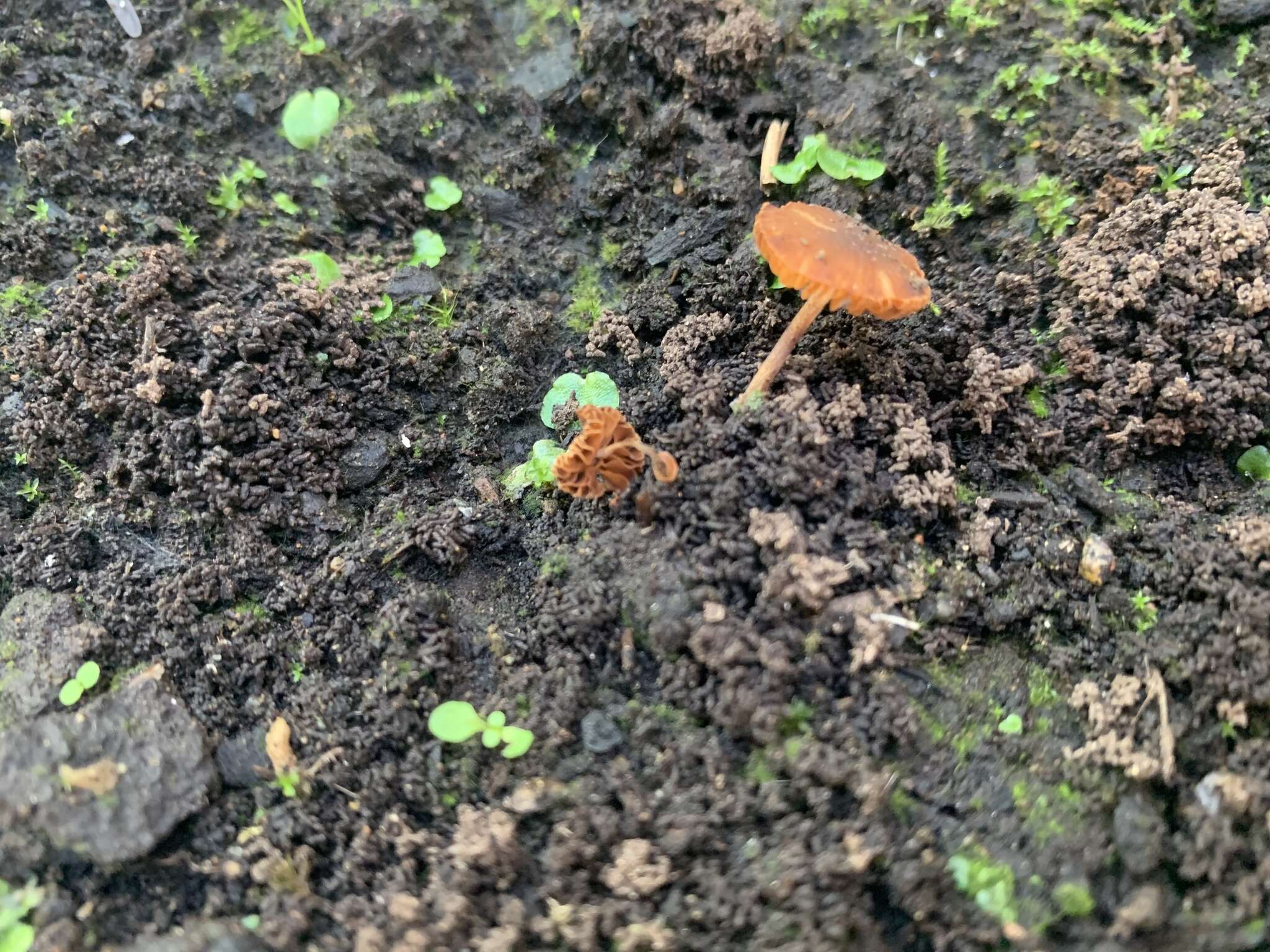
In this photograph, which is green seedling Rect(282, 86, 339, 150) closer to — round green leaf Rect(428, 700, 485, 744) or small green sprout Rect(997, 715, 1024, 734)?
round green leaf Rect(428, 700, 485, 744)

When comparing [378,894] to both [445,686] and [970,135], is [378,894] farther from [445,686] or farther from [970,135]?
[970,135]

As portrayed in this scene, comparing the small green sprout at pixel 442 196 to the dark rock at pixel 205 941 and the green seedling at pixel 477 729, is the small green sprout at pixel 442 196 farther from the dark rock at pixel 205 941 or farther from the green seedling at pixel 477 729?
the dark rock at pixel 205 941

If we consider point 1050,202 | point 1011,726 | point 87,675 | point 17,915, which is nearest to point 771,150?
point 1050,202

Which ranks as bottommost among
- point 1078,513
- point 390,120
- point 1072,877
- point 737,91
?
point 1072,877

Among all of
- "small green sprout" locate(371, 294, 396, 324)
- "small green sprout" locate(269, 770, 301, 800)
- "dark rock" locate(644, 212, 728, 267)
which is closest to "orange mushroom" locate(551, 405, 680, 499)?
"dark rock" locate(644, 212, 728, 267)

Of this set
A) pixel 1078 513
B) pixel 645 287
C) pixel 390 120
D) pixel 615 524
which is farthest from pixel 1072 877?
pixel 390 120

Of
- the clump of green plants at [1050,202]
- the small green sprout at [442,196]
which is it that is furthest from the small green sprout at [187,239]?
the clump of green plants at [1050,202]
